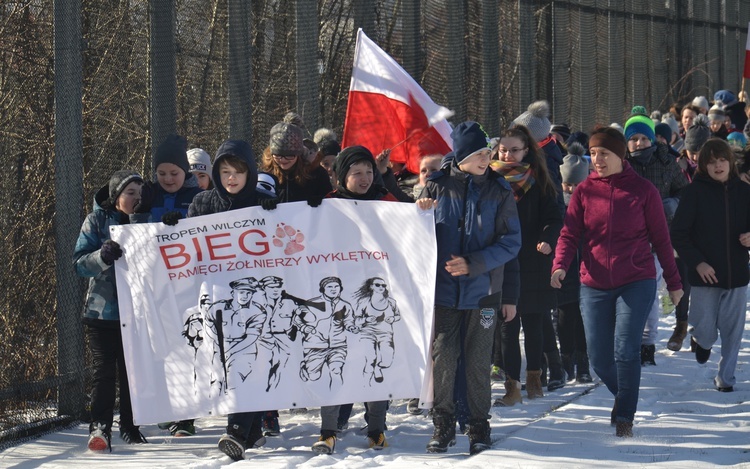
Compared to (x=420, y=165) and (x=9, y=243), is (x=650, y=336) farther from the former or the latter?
(x=9, y=243)

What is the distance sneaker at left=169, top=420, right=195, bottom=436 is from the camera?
807 cm

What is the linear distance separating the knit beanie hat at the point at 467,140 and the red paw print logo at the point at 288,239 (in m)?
1.06

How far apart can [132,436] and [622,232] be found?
3368 mm

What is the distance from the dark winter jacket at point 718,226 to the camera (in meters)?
9.16

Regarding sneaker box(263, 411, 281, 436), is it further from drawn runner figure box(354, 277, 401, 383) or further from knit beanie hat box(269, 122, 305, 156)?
knit beanie hat box(269, 122, 305, 156)

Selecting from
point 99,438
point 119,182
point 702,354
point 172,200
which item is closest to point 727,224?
point 702,354

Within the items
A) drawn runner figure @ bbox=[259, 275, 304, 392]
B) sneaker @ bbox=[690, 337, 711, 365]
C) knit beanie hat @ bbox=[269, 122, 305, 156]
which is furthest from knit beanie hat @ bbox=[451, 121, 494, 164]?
sneaker @ bbox=[690, 337, 711, 365]

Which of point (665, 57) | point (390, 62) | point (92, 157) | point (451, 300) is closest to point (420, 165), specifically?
point (390, 62)

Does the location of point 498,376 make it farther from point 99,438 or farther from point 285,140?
point 99,438

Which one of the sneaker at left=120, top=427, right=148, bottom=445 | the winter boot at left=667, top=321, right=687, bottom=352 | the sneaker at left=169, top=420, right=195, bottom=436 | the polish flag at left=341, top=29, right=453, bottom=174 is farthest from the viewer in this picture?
the winter boot at left=667, top=321, right=687, bottom=352

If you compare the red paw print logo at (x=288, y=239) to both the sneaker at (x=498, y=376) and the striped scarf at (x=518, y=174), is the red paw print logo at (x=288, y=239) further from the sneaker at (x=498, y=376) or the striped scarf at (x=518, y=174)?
the sneaker at (x=498, y=376)

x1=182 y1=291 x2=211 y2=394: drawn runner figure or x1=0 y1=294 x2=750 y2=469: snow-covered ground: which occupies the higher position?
x1=182 y1=291 x2=211 y2=394: drawn runner figure

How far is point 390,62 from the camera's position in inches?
348

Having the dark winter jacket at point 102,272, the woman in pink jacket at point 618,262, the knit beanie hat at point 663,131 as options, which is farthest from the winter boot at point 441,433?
the knit beanie hat at point 663,131
